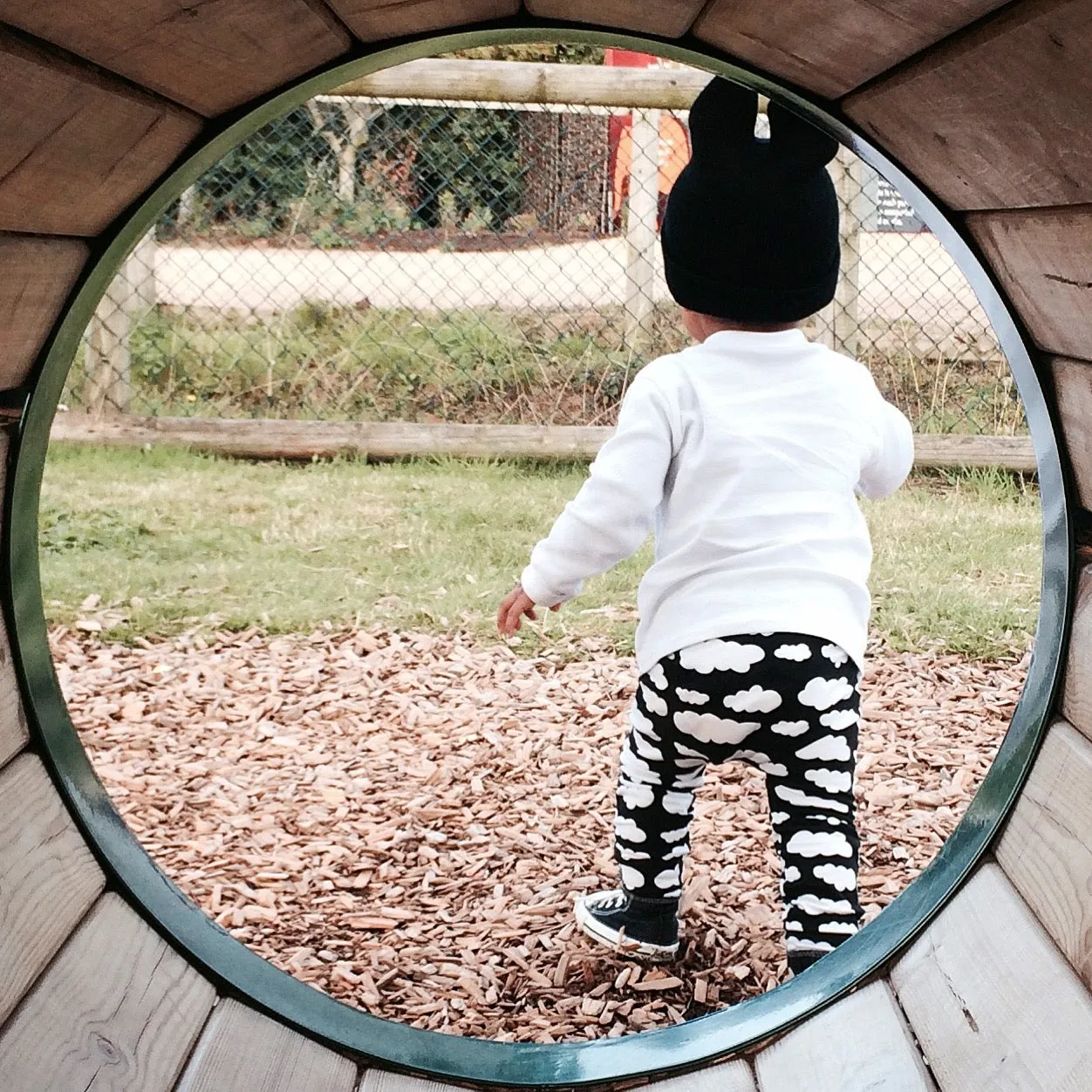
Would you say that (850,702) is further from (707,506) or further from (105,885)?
(105,885)

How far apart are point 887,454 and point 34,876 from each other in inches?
58.4

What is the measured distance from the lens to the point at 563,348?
235 inches

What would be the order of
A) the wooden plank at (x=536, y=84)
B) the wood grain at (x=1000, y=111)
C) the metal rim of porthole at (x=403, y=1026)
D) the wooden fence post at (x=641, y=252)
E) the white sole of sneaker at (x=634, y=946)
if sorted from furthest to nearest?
the wooden fence post at (x=641, y=252) → the wooden plank at (x=536, y=84) → the white sole of sneaker at (x=634, y=946) → the metal rim of porthole at (x=403, y=1026) → the wood grain at (x=1000, y=111)

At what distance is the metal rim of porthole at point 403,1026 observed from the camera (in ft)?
4.04

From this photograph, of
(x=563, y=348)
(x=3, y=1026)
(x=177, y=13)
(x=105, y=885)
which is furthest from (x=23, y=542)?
(x=563, y=348)

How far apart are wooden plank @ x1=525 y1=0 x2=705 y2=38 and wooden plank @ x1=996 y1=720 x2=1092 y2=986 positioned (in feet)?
2.71

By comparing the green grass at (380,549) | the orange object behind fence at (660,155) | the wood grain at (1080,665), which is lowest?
the green grass at (380,549)

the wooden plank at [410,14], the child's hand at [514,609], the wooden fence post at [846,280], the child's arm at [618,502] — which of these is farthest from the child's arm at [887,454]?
the wooden fence post at [846,280]

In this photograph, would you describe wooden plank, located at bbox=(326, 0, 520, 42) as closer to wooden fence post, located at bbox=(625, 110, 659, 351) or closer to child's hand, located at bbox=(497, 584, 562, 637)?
child's hand, located at bbox=(497, 584, 562, 637)

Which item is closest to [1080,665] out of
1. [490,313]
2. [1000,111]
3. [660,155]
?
[1000,111]

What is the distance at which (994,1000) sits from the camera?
120cm

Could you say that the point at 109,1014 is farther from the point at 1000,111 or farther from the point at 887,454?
the point at 887,454

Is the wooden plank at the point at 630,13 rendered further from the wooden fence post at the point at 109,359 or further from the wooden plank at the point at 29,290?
the wooden fence post at the point at 109,359

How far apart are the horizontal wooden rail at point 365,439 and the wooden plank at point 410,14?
4174 mm
